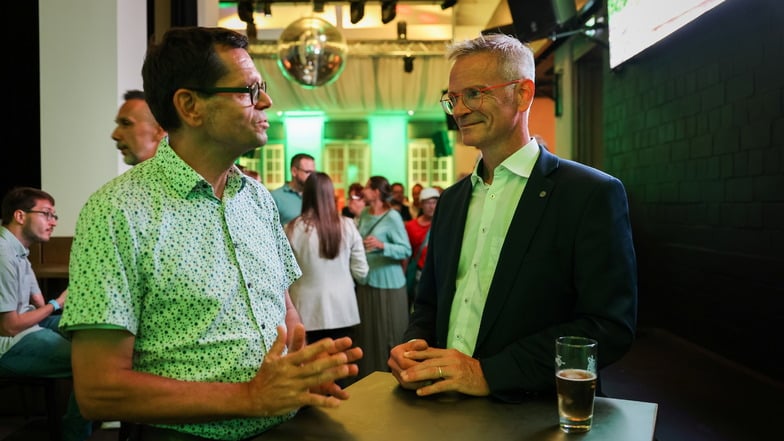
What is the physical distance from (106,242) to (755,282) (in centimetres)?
346

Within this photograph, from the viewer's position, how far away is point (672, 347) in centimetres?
451

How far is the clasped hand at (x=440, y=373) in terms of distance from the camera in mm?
1323

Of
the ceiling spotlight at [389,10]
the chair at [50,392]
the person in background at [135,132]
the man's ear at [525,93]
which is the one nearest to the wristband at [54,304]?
the chair at [50,392]

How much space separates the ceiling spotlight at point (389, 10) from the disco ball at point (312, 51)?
2304 millimetres

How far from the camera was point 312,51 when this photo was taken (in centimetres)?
541

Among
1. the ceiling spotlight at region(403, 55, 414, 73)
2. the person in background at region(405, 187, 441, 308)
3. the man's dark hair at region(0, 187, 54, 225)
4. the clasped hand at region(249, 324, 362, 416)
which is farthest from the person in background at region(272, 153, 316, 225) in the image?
the ceiling spotlight at region(403, 55, 414, 73)

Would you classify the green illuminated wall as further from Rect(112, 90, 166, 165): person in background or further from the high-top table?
the high-top table

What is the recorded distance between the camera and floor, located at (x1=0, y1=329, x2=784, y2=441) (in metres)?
2.84

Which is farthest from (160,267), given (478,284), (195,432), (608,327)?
(608,327)

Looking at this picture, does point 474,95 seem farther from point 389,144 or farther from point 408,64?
point 389,144

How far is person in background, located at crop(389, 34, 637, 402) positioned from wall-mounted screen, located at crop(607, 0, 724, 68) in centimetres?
228

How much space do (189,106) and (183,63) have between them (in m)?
0.09

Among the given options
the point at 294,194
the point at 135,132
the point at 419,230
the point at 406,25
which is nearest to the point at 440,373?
the point at 135,132

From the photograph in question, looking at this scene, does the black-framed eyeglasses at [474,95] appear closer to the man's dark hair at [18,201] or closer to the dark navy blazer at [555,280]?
the dark navy blazer at [555,280]
